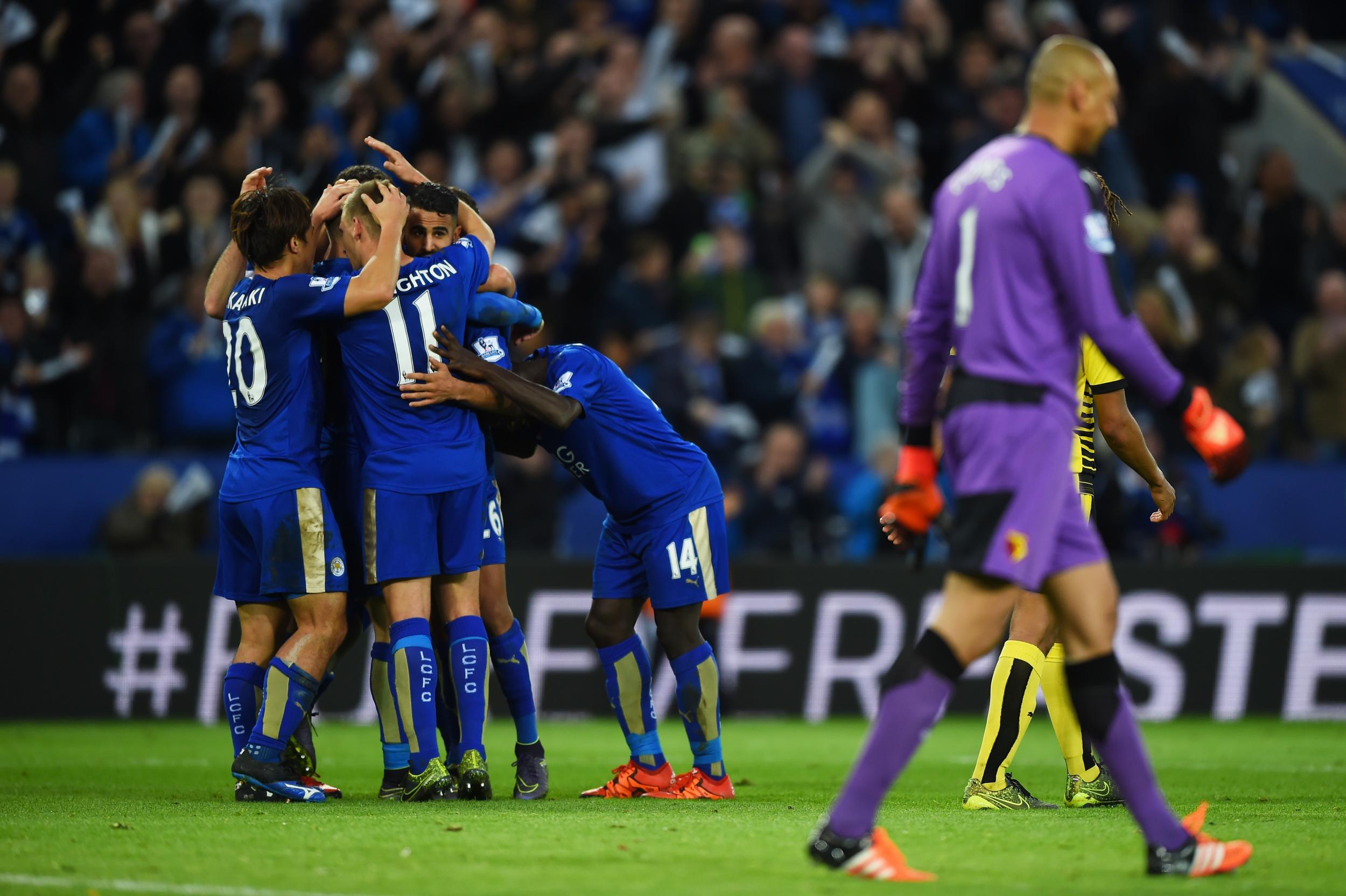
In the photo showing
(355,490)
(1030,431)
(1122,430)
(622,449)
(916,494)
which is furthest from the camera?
(622,449)

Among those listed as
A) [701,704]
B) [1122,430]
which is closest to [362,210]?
[701,704]

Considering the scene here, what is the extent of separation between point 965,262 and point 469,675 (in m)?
3.04

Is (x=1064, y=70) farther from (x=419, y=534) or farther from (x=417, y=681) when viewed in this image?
(x=417, y=681)

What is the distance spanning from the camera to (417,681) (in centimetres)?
697

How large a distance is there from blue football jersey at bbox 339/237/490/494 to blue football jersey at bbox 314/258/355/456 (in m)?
0.22

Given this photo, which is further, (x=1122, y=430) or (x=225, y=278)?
(x=225, y=278)

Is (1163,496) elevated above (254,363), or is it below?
below

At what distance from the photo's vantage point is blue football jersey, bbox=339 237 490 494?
281 inches

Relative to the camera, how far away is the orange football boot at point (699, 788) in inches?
295

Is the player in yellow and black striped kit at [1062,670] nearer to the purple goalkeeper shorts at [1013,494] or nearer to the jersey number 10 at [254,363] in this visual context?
the purple goalkeeper shorts at [1013,494]

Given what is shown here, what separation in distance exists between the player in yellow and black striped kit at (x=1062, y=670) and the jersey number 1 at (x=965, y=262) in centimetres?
205

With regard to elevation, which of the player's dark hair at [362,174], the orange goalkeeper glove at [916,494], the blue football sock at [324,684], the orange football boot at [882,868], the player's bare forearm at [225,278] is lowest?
the orange football boot at [882,868]

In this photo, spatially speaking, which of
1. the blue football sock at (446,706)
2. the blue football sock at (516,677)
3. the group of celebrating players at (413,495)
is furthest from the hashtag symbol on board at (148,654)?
the blue football sock at (516,677)

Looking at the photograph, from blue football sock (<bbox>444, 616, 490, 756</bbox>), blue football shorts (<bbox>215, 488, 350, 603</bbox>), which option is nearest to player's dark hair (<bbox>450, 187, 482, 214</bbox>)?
blue football shorts (<bbox>215, 488, 350, 603</bbox>)
